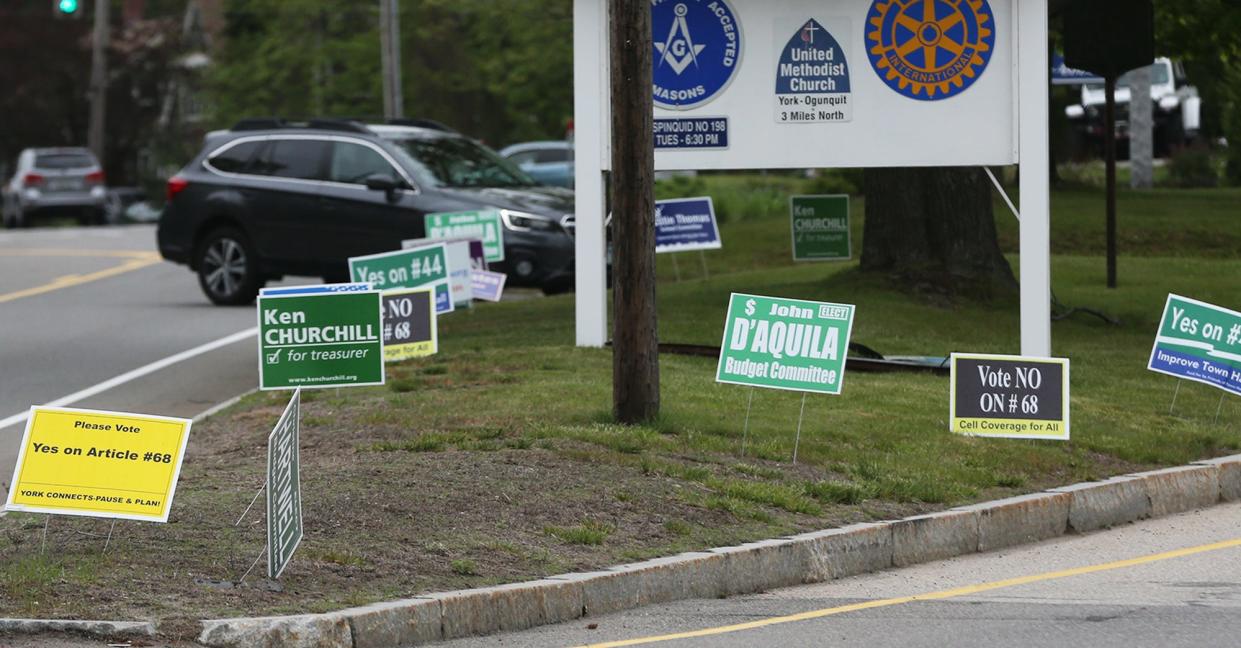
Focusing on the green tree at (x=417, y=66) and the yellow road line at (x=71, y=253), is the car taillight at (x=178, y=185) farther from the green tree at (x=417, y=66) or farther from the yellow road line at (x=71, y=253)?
the green tree at (x=417, y=66)

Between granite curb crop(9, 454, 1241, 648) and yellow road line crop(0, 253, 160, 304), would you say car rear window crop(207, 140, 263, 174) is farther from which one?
granite curb crop(9, 454, 1241, 648)

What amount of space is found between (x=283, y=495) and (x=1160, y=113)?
109 feet

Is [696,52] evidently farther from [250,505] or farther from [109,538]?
[109,538]

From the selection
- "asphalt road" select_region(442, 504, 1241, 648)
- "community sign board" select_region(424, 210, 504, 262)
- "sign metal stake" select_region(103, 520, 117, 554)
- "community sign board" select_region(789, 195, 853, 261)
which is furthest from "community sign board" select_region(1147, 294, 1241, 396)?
"community sign board" select_region(789, 195, 853, 261)

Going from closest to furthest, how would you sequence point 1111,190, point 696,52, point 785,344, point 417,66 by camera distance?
point 785,344, point 696,52, point 1111,190, point 417,66

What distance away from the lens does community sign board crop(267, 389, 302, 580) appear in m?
7.79

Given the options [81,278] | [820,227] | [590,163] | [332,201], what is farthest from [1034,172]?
[81,278]

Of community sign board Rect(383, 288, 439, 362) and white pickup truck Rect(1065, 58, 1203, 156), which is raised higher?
white pickup truck Rect(1065, 58, 1203, 156)

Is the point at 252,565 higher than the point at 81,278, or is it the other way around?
the point at 81,278

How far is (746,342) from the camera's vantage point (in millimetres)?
11211

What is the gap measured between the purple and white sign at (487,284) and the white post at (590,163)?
6.28 feet

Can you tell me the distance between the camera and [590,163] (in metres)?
15.1

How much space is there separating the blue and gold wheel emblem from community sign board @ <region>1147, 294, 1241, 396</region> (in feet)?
9.02

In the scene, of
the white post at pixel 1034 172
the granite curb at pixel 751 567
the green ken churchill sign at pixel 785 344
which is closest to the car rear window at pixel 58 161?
the white post at pixel 1034 172
